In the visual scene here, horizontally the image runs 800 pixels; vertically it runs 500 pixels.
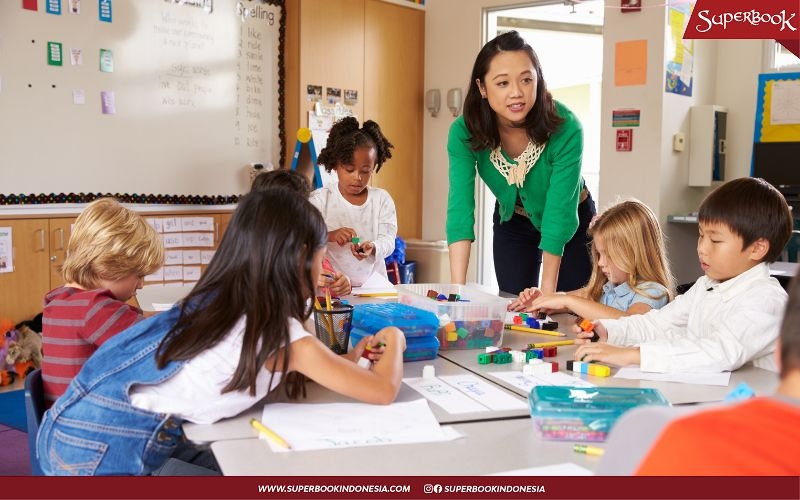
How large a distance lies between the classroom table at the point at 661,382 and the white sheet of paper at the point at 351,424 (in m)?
0.27

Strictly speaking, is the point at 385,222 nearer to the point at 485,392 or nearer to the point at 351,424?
the point at 485,392

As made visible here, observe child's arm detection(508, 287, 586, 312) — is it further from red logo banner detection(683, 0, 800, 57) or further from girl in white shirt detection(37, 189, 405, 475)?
red logo banner detection(683, 0, 800, 57)

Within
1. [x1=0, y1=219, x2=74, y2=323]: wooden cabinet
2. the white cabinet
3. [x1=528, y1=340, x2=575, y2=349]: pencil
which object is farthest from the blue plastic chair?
the white cabinet

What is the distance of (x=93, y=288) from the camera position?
6.09ft

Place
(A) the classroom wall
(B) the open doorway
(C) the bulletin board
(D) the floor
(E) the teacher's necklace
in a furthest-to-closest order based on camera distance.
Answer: (B) the open doorway
(C) the bulletin board
(A) the classroom wall
(D) the floor
(E) the teacher's necklace

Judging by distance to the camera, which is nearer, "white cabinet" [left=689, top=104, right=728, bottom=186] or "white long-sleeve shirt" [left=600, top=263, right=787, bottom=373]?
"white long-sleeve shirt" [left=600, top=263, right=787, bottom=373]

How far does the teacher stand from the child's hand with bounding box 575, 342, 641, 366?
31.0 inches

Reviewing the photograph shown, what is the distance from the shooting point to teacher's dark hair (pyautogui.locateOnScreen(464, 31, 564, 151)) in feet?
7.89

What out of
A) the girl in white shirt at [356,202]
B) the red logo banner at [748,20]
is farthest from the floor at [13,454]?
the red logo banner at [748,20]

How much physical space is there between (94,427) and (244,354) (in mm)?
282

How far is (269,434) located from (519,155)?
1.60 meters

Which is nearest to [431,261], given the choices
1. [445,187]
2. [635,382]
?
[445,187]

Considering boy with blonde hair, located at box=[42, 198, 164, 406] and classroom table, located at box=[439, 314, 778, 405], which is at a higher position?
boy with blonde hair, located at box=[42, 198, 164, 406]

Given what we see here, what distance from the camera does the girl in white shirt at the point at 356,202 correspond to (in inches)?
124
